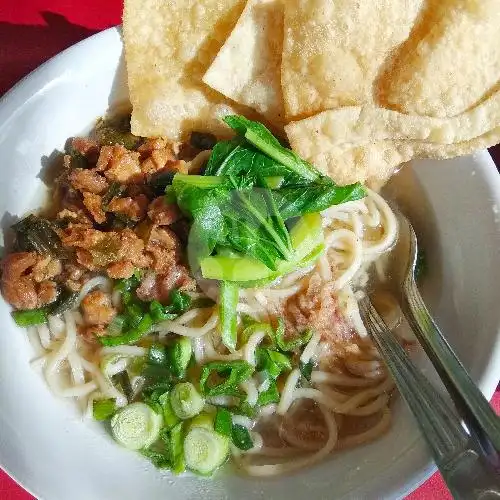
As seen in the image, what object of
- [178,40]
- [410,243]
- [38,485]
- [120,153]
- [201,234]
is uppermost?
[178,40]

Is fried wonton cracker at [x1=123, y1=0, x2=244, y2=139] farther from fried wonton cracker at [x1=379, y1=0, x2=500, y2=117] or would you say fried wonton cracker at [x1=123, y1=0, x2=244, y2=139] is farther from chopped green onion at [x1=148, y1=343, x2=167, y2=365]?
chopped green onion at [x1=148, y1=343, x2=167, y2=365]

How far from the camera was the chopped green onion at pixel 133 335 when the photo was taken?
2.91 m

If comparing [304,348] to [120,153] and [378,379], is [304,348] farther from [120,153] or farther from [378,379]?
[120,153]

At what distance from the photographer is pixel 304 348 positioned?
2990 millimetres

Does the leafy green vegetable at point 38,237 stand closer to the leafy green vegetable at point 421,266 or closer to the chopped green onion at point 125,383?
the chopped green onion at point 125,383

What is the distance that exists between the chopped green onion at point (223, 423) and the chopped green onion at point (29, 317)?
3.14 feet

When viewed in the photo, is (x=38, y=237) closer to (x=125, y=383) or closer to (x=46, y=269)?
(x=46, y=269)

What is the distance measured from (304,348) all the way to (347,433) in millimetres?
445

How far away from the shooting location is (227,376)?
9.57 feet

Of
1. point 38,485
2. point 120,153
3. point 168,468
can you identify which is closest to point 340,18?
point 120,153

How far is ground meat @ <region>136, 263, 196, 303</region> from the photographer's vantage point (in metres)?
2.92

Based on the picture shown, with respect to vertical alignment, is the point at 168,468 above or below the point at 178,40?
below

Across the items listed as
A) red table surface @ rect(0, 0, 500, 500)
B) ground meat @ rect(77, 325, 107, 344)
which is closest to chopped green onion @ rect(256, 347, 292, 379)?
ground meat @ rect(77, 325, 107, 344)

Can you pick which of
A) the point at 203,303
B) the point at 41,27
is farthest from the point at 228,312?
the point at 41,27
